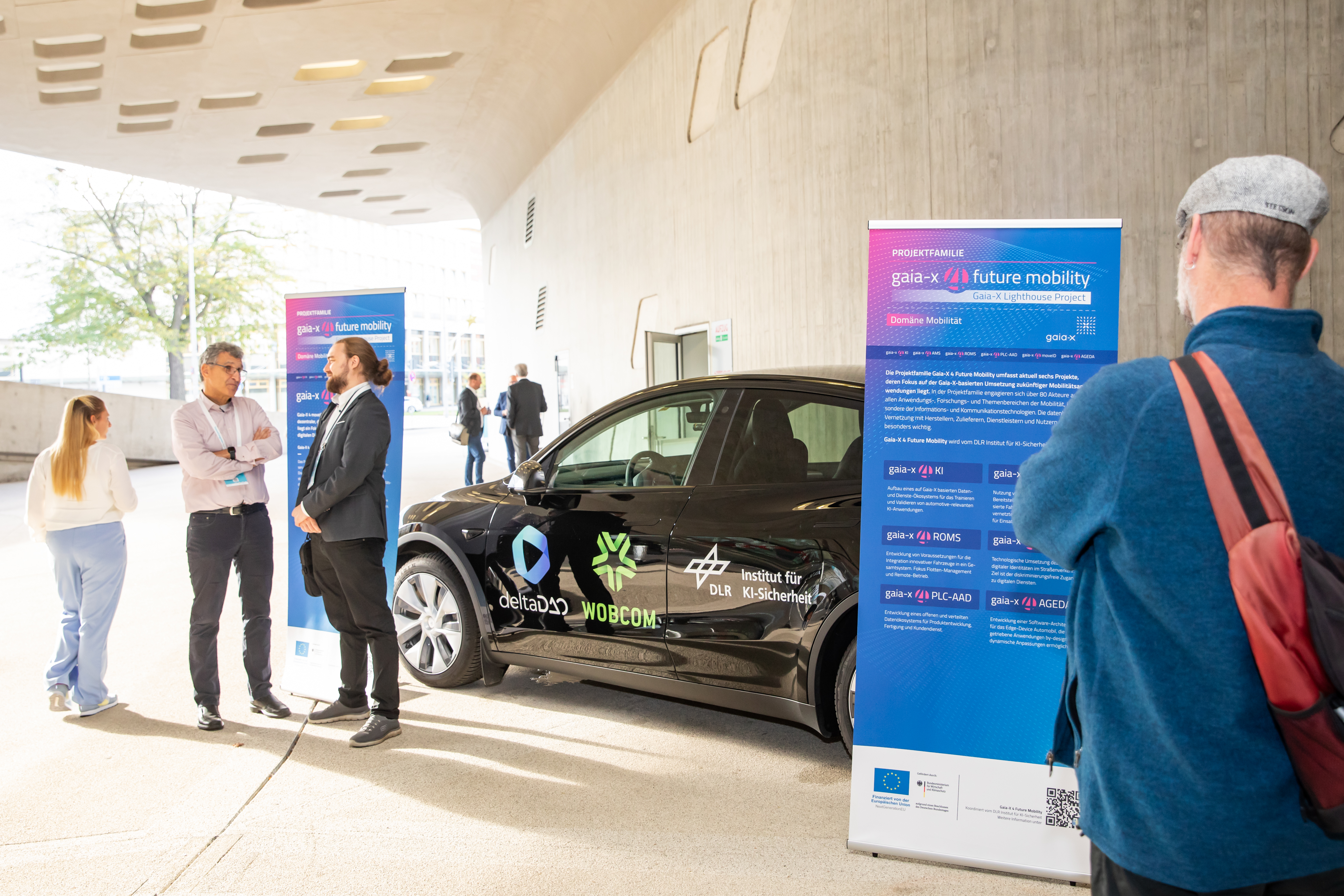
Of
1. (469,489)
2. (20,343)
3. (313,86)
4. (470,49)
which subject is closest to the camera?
(469,489)

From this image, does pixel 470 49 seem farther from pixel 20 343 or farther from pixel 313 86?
pixel 20 343

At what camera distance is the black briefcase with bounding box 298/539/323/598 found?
4.82m

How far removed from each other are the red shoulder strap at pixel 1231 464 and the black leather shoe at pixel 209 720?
4725 mm

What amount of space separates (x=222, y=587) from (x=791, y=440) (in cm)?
296

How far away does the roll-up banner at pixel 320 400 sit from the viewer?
5094 mm

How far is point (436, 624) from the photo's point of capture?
17.2 feet

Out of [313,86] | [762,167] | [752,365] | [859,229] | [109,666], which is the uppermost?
[313,86]

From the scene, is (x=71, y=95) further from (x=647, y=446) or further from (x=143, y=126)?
(x=647, y=446)

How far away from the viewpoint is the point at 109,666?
5969mm

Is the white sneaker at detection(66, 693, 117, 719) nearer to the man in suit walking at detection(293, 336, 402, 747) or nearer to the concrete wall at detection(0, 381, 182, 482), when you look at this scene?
the man in suit walking at detection(293, 336, 402, 747)

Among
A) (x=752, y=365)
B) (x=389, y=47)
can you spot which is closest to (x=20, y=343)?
(x=389, y=47)

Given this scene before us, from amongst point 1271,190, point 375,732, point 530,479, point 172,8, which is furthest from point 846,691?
point 172,8

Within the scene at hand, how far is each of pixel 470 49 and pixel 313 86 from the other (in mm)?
3470

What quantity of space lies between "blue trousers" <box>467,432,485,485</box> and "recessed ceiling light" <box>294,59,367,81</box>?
7.62m
